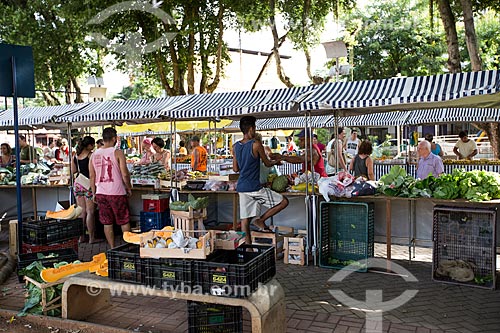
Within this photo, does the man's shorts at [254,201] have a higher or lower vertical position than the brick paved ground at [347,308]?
higher

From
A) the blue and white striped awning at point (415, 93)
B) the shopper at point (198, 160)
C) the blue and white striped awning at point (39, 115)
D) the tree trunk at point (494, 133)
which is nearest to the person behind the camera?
the blue and white striped awning at point (415, 93)

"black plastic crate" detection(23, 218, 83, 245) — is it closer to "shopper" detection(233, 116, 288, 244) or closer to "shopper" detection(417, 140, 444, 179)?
"shopper" detection(233, 116, 288, 244)

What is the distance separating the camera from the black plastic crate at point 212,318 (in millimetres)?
4355

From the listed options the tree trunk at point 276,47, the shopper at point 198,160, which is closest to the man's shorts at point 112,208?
the shopper at point 198,160

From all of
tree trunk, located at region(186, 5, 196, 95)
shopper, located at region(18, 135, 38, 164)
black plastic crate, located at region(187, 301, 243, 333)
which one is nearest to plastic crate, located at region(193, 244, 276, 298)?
black plastic crate, located at region(187, 301, 243, 333)

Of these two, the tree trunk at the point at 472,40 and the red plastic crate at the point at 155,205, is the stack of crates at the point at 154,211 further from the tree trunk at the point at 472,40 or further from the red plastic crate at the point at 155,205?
the tree trunk at the point at 472,40

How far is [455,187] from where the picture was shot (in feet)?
20.2

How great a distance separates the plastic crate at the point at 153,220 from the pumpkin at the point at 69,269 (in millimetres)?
3064

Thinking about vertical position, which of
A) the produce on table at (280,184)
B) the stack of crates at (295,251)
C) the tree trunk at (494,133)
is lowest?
the stack of crates at (295,251)

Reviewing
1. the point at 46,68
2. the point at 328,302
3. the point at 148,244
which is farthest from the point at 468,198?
the point at 46,68

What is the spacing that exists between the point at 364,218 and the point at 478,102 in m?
2.06

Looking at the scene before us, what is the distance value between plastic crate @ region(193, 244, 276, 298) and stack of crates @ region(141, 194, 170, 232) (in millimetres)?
4125

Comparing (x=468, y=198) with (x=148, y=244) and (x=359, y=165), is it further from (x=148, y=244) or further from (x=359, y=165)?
(x=148, y=244)

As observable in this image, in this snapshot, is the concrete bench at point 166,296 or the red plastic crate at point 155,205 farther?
the red plastic crate at point 155,205
